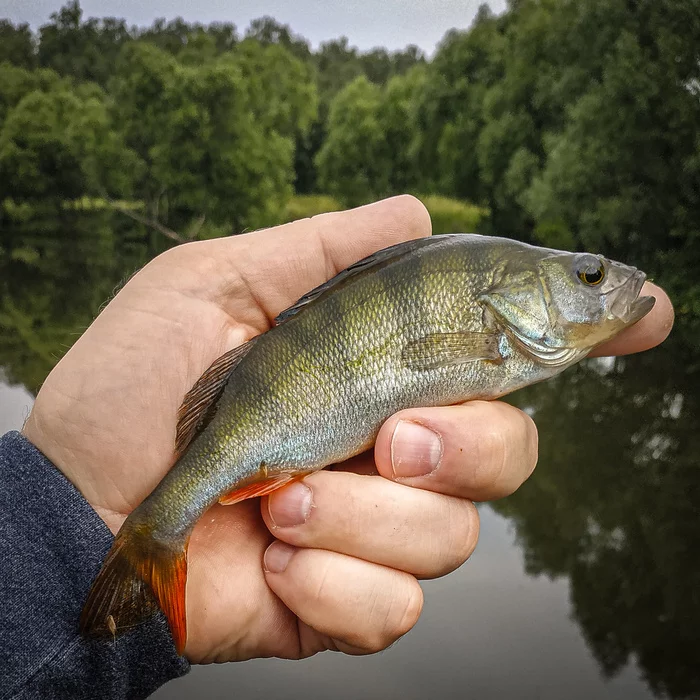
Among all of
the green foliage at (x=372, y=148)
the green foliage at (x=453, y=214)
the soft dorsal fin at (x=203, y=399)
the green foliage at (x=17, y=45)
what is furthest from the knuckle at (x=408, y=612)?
the green foliage at (x=17, y=45)

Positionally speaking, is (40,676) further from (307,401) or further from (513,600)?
(513,600)

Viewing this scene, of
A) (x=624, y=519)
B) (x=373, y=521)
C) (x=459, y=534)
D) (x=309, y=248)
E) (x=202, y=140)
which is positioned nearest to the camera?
(x=373, y=521)

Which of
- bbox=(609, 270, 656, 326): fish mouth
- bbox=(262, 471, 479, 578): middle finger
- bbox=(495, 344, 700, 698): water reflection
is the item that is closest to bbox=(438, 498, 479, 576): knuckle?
bbox=(262, 471, 479, 578): middle finger

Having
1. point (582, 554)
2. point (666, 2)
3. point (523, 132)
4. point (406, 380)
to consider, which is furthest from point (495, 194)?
point (406, 380)

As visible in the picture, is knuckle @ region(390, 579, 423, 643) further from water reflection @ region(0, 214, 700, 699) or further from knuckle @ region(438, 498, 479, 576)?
water reflection @ region(0, 214, 700, 699)

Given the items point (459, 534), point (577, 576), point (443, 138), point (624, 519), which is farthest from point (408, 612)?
point (443, 138)

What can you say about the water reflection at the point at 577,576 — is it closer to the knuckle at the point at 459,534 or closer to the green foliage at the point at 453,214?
the knuckle at the point at 459,534

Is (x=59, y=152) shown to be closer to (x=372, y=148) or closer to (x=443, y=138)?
(x=372, y=148)
